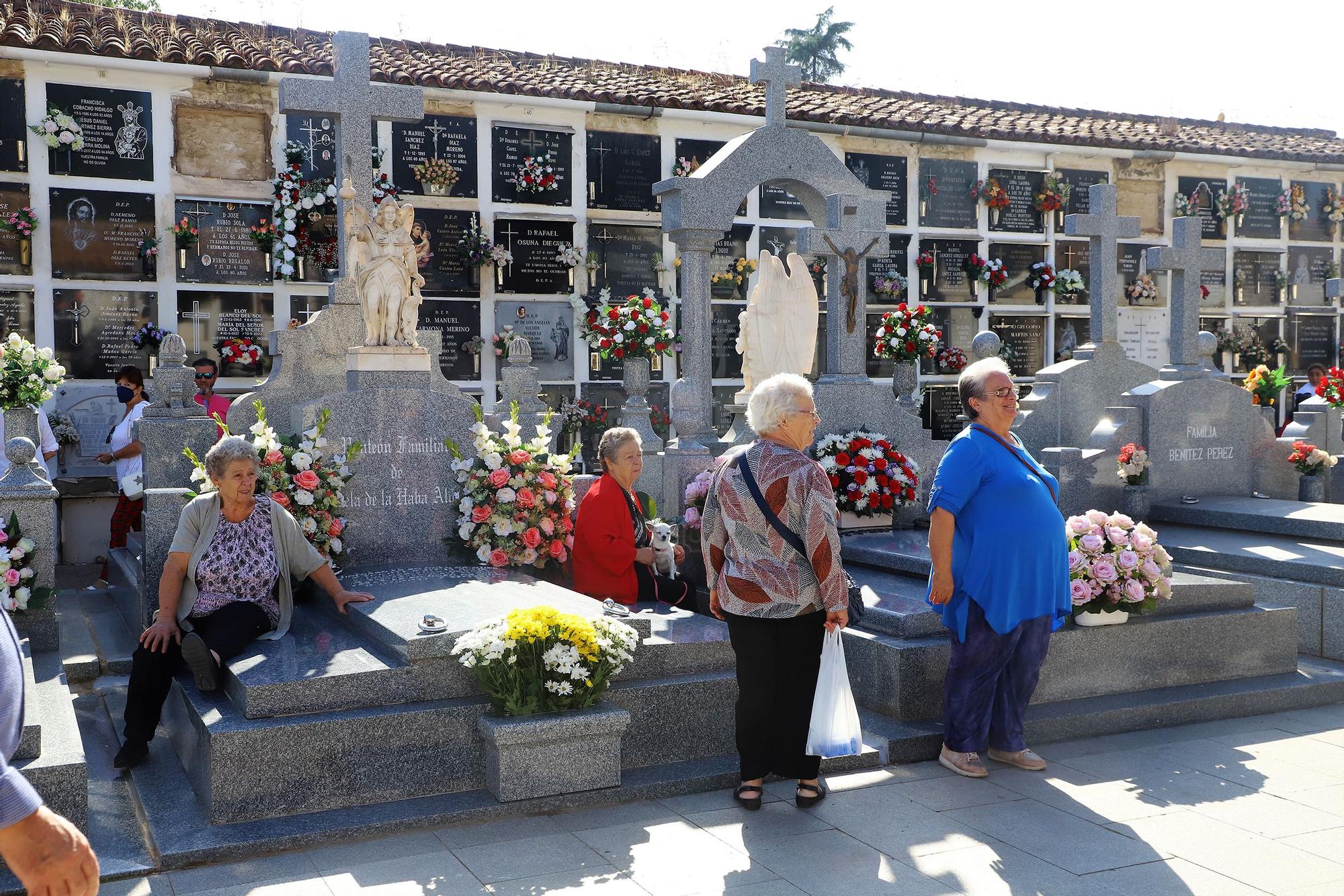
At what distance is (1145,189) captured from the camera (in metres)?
16.5

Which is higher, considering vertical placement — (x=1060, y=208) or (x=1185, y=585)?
(x=1060, y=208)

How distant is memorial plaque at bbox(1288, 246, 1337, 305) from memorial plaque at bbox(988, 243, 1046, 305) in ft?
15.1

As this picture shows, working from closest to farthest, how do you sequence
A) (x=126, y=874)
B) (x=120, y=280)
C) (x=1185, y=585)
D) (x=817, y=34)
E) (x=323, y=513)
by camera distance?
1. (x=126, y=874)
2. (x=1185, y=585)
3. (x=323, y=513)
4. (x=120, y=280)
5. (x=817, y=34)

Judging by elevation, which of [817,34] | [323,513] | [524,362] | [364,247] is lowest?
[323,513]

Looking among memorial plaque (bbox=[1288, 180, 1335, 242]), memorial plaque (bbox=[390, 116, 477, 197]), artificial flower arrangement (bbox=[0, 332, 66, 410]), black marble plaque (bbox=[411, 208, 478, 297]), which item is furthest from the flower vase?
memorial plaque (bbox=[1288, 180, 1335, 242])

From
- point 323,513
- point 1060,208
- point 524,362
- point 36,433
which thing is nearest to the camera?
point 323,513

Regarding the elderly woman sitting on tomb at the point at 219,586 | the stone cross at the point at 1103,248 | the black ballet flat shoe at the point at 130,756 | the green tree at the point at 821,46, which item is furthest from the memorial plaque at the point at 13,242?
the green tree at the point at 821,46

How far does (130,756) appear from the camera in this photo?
477 cm

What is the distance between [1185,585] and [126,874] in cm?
496

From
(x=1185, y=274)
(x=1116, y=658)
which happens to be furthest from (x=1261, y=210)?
(x=1116, y=658)

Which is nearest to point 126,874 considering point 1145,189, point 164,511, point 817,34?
point 164,511

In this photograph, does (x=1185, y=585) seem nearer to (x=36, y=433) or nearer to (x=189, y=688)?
(x=189, y=688)

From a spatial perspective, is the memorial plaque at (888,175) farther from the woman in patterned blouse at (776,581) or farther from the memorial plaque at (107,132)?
the woman in patterned blouse at (776,581)

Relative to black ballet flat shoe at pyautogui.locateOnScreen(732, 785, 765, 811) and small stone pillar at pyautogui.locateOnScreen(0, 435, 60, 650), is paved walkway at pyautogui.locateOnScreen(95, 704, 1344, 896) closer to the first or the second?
black ballet flat shoe at pyautogui.locateOnScreen(732, 785, 765, 811)
